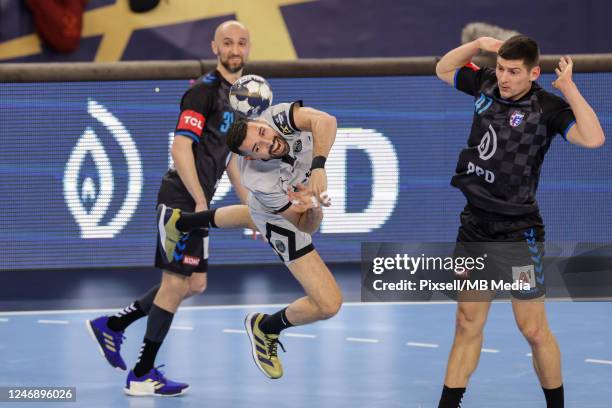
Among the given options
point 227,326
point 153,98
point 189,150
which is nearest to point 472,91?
point 189,150

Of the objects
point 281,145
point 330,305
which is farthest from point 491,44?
point 330,305

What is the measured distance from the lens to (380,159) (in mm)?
12047

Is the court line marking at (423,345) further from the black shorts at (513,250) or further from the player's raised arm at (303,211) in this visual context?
the black shorts at (513,250)

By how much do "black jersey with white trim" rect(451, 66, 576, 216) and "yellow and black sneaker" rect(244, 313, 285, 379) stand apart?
6.12 ft

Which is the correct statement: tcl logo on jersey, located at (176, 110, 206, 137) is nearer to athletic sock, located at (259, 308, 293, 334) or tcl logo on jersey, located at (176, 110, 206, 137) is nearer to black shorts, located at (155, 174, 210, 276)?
black shorts, located at (155, 174, 210, 276)

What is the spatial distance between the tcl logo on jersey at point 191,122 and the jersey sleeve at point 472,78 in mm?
1915

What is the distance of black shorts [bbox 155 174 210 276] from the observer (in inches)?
318

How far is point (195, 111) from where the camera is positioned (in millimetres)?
7992

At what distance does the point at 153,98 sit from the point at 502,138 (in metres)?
6.02

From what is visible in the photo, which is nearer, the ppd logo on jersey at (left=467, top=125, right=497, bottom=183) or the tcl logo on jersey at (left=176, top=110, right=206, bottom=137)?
the ppd logo on jersey at (left=467, top=125, right=497, bottom=183)

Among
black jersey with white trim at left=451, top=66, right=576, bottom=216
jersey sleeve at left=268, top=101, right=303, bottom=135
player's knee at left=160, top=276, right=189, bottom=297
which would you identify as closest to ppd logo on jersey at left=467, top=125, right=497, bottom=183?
black jersey with white trim at left=451, top=66, right=576, bottom=216

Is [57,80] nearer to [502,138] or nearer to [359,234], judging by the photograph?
[359,234]

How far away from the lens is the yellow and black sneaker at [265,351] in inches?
304

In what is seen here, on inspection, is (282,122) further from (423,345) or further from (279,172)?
(423,345)
